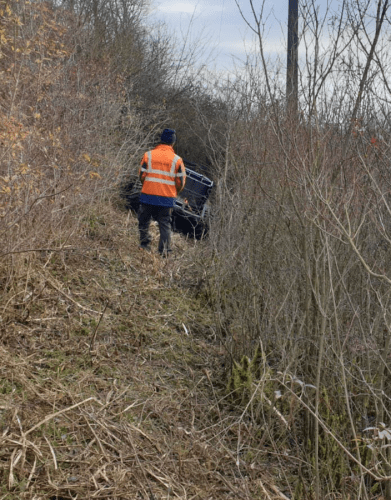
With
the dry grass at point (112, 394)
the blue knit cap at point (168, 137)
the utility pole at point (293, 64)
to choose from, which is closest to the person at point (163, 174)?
the blue knit cap at point (168, 137)

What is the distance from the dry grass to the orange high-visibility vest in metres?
1.34

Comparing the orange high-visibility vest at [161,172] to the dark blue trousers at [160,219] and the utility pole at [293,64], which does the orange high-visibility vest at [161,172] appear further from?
the utility pole at [293,64]

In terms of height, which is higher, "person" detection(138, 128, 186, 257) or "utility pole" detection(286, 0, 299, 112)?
"utility pole" detection(286, 0, 299, 112)

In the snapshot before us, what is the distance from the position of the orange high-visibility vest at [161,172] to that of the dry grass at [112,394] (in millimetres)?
1342

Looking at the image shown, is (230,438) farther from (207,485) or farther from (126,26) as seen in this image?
(126,26)

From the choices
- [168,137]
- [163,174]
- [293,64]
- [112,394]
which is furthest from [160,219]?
[112,394]

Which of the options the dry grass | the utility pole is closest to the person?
the dry grass

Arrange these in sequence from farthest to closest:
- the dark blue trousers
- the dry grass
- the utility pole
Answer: the dark blue trousers < the utility pole < the dry grass

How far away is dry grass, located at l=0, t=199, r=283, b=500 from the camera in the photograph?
4.23m

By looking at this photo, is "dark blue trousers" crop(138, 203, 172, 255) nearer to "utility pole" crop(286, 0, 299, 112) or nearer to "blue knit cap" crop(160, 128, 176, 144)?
"blue knit cap" crop(160, 128, 176, 144)

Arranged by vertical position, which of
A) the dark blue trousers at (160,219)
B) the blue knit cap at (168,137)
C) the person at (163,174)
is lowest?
the dark blue trousers at (160,219)

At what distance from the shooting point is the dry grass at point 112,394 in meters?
4.23

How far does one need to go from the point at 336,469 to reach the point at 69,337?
287cm

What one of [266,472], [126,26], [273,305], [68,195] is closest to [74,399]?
[266,472]
